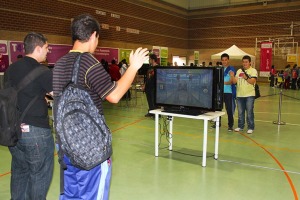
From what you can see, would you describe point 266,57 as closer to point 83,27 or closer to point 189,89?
point 189,89

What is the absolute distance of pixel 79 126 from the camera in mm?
1698

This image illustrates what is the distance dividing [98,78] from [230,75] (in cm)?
544

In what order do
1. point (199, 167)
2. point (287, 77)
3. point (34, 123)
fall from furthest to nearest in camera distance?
point (287, 77)
point (199, 167)
point (34, 123)

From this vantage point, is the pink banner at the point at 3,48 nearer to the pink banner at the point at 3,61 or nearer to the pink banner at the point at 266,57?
the pink banner at the point at 3,61

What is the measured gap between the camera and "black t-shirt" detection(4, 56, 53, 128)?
2.37 meters

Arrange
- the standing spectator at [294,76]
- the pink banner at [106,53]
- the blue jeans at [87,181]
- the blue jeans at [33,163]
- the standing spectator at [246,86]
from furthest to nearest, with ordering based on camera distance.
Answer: the standing spectator at [294,76]
the pink banner at [106,53]
the standing spectator at [246,86]
the blue jeans at [33,163]
the blue jeans at [87,181]

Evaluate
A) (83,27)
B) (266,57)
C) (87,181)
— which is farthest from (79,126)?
(266,57)

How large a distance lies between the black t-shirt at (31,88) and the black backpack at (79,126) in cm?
70

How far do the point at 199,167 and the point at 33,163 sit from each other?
2871 millimetres

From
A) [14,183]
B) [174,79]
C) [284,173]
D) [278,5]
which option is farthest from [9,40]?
[278,5]

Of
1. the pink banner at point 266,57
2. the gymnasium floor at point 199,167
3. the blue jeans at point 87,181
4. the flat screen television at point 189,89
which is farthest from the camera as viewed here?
the pink banner at point 266,57

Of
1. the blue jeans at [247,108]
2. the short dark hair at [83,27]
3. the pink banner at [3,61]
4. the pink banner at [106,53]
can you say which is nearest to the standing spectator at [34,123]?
the short dark hair at [83,27]

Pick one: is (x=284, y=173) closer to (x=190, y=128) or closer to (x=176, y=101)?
(x=176, y=101)

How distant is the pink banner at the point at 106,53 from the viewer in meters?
16.1
